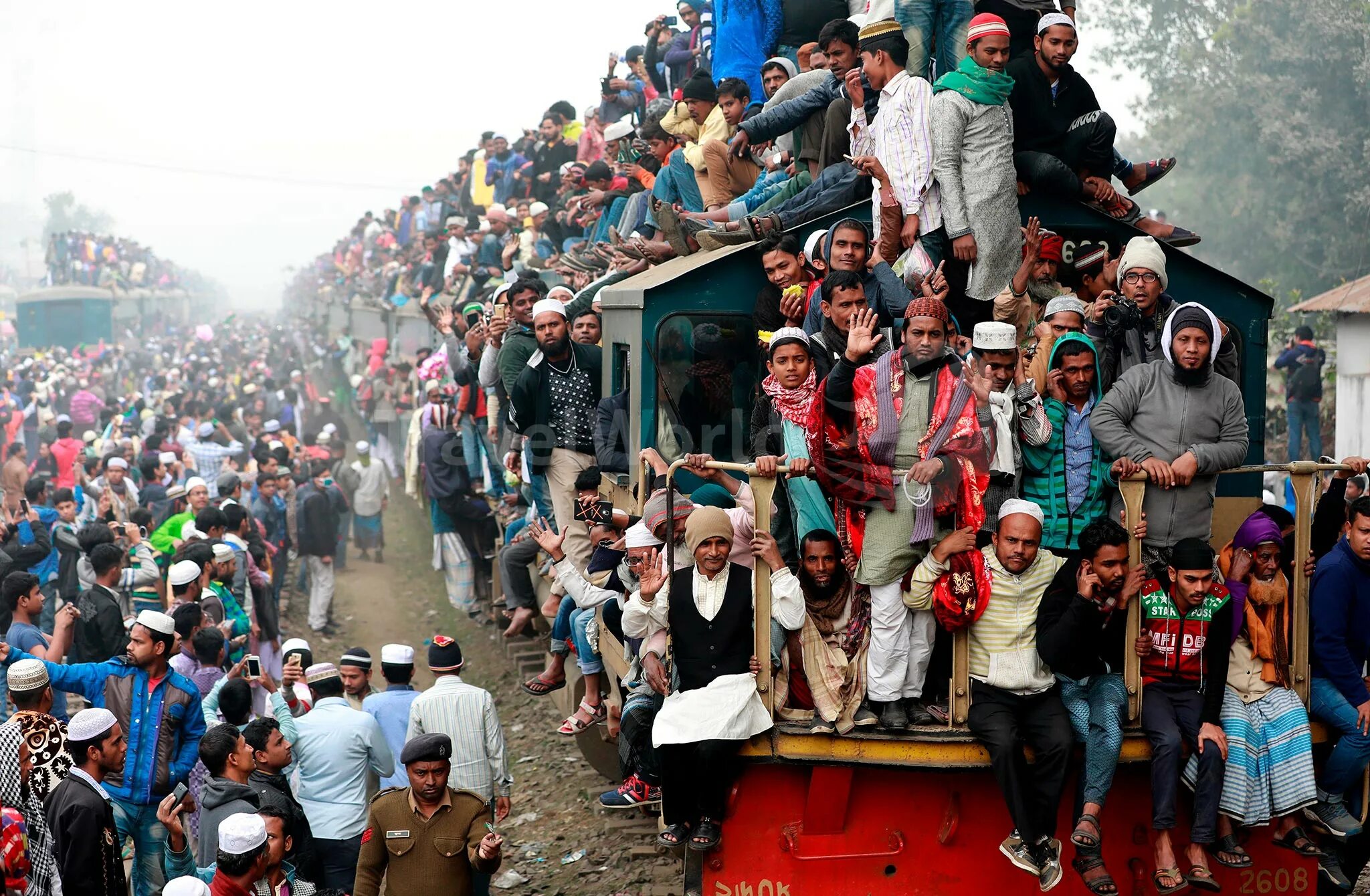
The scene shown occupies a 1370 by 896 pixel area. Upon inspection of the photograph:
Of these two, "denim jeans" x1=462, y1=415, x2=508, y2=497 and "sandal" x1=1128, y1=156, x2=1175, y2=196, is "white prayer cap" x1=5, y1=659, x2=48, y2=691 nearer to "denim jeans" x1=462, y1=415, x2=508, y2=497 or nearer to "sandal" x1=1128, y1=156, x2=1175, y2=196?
"sandal" x1=1128, y1=156, x2=1175, y2=196

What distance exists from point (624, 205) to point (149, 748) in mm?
6861

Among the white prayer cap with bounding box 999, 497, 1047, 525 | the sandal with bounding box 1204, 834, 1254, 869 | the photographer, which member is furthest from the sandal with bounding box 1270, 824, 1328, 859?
the photographer

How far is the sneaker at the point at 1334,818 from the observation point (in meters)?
5.61

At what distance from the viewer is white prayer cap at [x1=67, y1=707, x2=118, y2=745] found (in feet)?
18.9

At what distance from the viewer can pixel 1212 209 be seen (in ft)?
111

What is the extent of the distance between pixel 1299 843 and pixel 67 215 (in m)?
111

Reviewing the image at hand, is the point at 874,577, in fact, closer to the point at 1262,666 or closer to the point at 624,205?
the point at 1262,666

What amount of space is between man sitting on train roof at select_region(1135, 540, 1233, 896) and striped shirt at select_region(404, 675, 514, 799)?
3.12 metres

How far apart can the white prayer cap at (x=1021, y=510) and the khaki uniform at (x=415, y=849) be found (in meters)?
2.61

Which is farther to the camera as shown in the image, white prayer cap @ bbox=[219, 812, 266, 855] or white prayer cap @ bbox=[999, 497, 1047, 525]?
white prayer cap @ bbox=[999, 497, 1047, 525]

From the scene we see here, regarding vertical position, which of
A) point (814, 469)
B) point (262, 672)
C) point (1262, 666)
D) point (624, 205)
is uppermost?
point (624, 205)

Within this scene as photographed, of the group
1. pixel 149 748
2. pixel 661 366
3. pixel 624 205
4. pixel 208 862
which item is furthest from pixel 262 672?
pixel 624 205

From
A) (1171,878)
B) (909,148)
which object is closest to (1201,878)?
(1171,878)

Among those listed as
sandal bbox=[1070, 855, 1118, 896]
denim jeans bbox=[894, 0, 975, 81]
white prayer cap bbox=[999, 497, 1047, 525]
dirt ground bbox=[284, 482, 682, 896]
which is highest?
denim jeans bbox=[894, 0, 975, 81]
